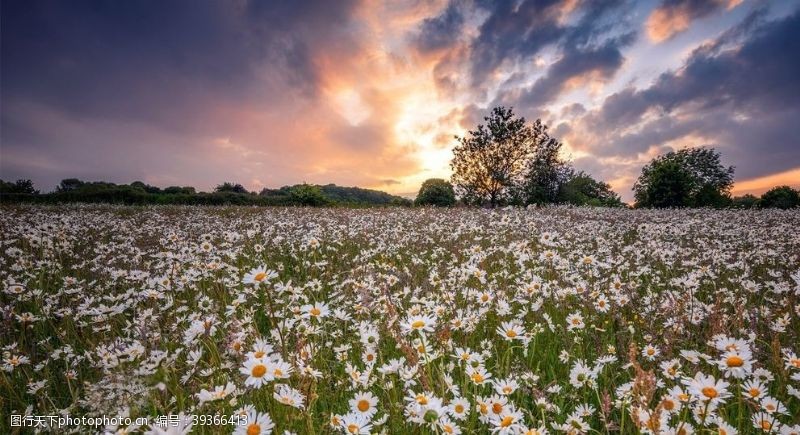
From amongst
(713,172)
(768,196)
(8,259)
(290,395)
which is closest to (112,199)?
(8,259)

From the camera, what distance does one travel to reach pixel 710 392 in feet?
5.94

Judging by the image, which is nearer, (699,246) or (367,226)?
(699,246)

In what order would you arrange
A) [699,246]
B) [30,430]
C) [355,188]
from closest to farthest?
1. [30,430]
2. [699,246]
3. [355,188]

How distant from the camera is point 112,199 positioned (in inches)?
1368

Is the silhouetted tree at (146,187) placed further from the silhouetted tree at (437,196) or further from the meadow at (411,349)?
the meadow at (411,349)

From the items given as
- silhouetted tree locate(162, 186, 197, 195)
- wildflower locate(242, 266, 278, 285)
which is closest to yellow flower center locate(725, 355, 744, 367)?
wildflower locate(242, 266, 278, 285)

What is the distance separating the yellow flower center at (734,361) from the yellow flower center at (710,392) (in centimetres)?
17

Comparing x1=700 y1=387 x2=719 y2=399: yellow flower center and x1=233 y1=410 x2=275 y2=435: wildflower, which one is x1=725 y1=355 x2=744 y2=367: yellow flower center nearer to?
x1=700 y1=387 x2=719 y2=399: yellow flower center

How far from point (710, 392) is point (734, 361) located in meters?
0.22

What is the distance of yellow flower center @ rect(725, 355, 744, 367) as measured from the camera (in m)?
1.88

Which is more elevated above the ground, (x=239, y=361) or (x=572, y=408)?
(x=239, y=361)

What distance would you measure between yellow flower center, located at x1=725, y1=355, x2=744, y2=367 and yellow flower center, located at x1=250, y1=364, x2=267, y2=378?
7.47ft

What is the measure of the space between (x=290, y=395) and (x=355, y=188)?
5387 inches

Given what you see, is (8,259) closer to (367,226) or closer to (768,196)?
(367,226)
